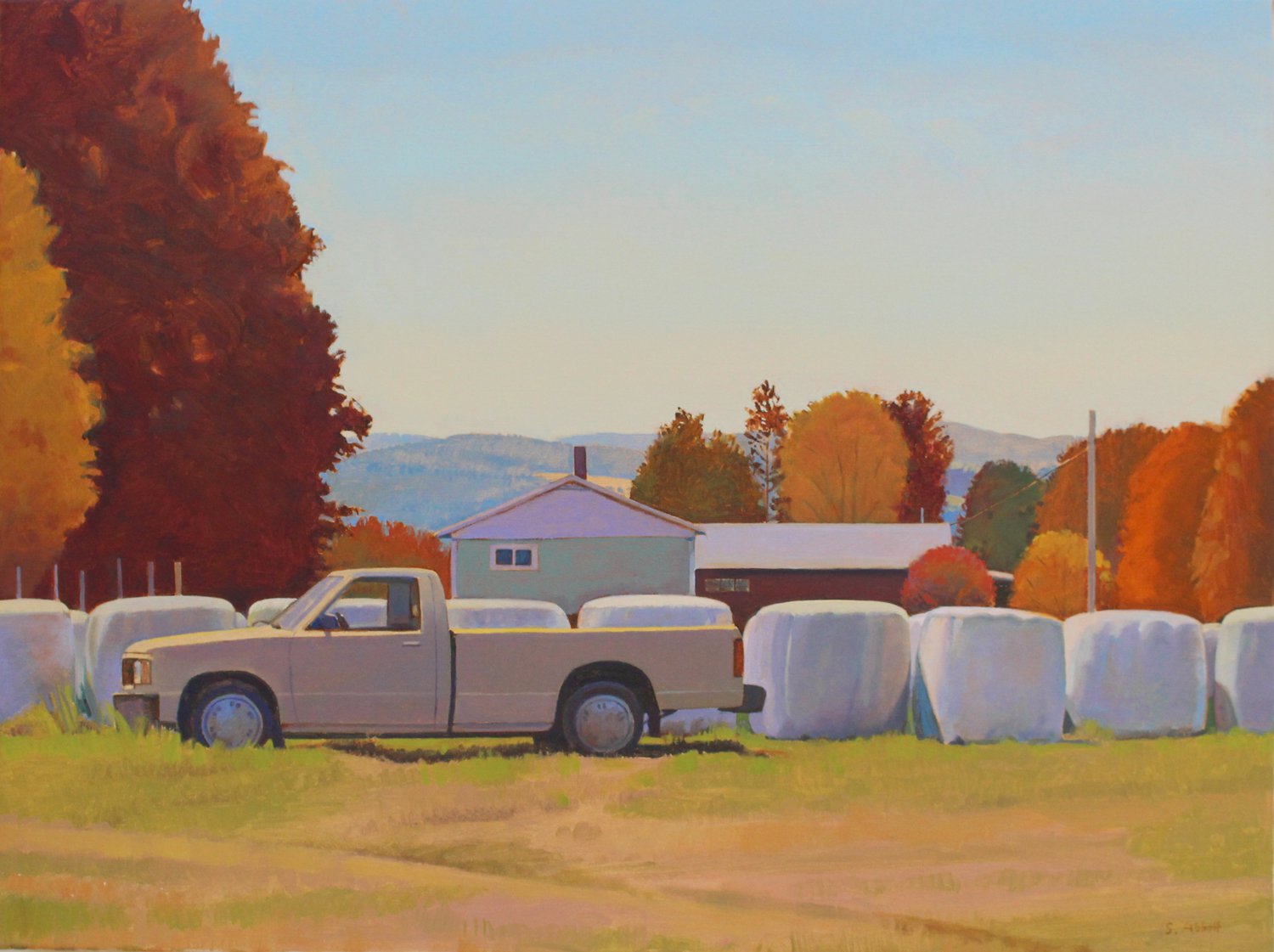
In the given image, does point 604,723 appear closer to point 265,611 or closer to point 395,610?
point 395,610

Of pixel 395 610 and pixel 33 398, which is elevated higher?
pixel 33 398

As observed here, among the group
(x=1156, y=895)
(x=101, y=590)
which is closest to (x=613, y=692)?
(x=1156, y=895)

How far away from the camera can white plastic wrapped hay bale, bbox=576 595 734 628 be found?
1741cm

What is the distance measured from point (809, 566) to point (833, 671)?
134 ft

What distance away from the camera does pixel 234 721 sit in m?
15.1

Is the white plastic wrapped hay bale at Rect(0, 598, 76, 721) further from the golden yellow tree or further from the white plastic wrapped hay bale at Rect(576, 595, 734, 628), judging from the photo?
the white plastic wrapped hay bale at Rect(576, 595, 734, 628)

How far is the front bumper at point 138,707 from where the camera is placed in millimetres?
14875

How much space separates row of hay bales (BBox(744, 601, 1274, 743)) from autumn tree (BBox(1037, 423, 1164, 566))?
44.5 metres

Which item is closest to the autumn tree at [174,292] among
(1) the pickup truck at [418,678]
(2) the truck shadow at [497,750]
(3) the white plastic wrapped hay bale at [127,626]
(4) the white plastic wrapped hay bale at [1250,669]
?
(3) the white plastic wrapped hay bale at [127,626]

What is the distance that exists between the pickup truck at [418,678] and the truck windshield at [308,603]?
21mm

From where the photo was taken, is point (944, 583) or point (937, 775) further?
point (944, 583)

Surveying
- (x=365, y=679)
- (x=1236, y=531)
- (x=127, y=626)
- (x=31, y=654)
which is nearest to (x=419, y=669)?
(x=365, y=679)

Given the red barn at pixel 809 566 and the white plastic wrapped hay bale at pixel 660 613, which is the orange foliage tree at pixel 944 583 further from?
the white plastic wrapped hay bale at pixel 660 613

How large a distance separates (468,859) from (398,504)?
36.6 m
